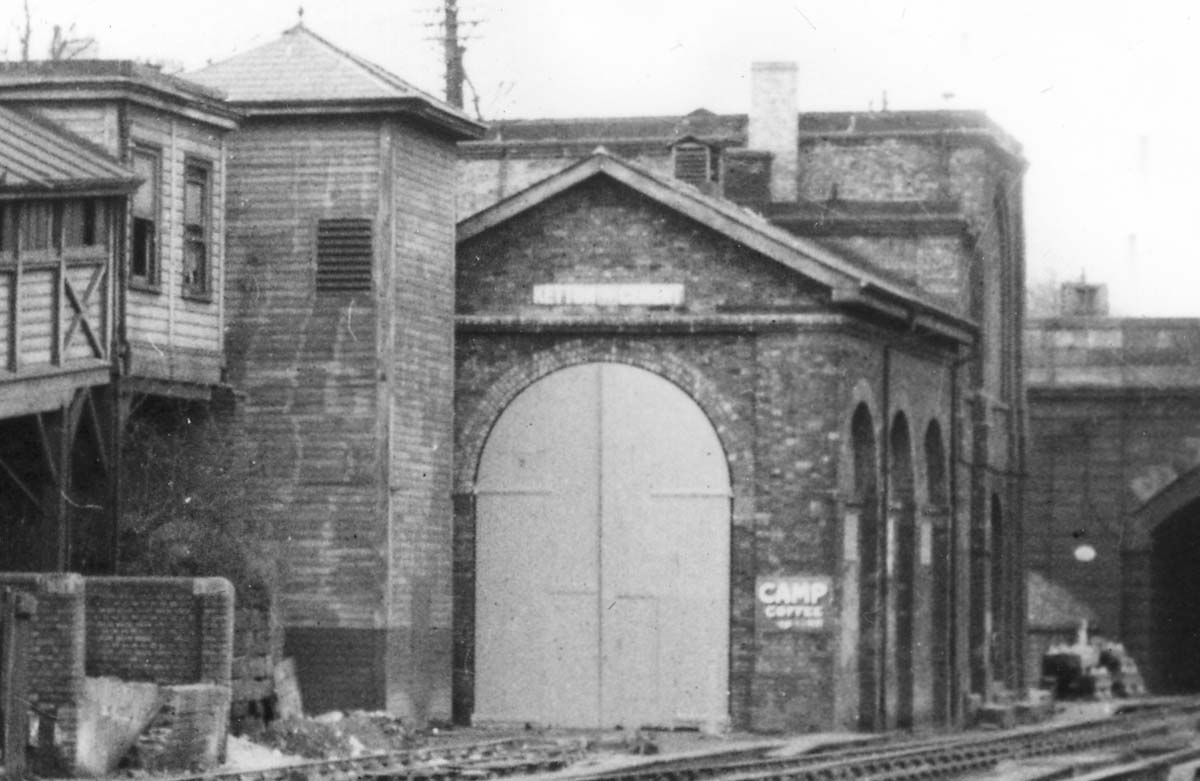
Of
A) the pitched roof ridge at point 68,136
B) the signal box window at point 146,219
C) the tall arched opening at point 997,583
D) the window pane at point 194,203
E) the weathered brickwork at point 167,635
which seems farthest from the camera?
the tall arched opening at point 997,583

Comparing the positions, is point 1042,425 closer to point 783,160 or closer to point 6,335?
point 783,160

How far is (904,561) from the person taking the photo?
39688mm

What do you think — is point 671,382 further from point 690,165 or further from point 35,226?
point 35,226

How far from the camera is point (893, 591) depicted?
39.0 m

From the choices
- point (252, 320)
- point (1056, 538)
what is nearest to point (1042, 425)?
point (1056, 538)

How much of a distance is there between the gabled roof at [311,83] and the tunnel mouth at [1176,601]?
2534 centimetres

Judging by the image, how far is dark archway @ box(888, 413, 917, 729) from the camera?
128 ft

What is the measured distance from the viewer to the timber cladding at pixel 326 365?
1296 inches

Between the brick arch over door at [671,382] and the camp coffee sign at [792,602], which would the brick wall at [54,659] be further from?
the camp coffee sign at [792,602]

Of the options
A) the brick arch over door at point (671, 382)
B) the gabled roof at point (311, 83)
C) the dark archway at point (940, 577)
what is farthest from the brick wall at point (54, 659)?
the dark archway at point (940, 577)

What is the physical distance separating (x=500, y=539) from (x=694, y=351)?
3.38 m

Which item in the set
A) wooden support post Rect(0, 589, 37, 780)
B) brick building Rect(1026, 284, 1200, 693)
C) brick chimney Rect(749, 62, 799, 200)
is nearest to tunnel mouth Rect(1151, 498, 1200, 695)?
brick building Rect(1026, 284, 1200, 693)

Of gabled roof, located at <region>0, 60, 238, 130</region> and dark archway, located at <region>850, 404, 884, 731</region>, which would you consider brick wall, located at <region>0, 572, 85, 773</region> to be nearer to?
gabled roof, located at <region>0, 60, 238, 130</region>

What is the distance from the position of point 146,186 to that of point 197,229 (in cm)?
133
